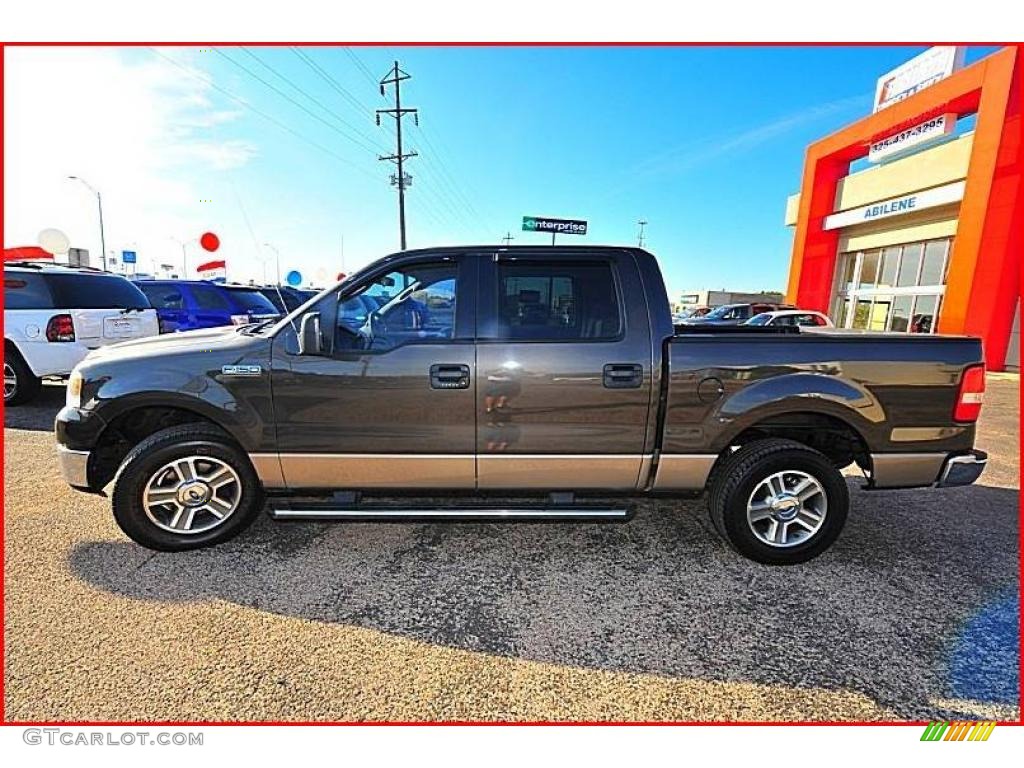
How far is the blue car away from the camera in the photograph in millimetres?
9086

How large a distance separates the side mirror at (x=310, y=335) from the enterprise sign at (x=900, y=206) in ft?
64.3

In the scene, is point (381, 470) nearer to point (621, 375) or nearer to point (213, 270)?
point (621, 375)

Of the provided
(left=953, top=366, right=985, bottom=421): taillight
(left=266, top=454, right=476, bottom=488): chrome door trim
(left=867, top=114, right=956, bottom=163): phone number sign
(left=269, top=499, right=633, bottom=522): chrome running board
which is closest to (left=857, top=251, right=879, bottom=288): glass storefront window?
(left=867, top=114, right=956, bottom=163): phone number sign

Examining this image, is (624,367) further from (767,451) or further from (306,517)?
(306,517)

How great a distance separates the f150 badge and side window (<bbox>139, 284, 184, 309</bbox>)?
7.58m

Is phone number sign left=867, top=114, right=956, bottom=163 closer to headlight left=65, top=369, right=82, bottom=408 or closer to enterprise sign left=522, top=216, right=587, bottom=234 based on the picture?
enterprise sign left=522, top=216, right=587, bottom=234

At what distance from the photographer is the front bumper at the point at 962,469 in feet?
10.6

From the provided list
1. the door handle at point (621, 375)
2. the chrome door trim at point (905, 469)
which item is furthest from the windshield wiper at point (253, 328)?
the chrome door trim at point (905, 469)

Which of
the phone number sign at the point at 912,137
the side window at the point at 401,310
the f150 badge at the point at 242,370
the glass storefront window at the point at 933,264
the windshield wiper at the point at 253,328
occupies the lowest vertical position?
the f150 badge at the point at 242,370

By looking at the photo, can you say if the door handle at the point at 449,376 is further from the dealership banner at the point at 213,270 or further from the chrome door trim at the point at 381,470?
the dealership banner at the point at 213,270

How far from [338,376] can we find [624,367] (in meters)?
1.80

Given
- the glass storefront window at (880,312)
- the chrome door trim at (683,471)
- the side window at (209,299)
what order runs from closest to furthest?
the chrome door trim at (683,471) → the side window at (209,299) → the glass storefront window at (880,312)

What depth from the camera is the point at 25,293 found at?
255 inches

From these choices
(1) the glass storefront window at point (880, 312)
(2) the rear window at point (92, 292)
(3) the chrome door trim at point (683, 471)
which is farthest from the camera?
(1) the glass storefront window at point (880, 312)
